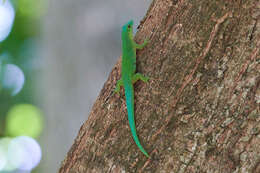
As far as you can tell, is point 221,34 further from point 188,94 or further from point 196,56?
point 188,94

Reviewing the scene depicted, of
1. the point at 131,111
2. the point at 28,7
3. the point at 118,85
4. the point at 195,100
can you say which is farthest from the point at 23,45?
the point at 195,100

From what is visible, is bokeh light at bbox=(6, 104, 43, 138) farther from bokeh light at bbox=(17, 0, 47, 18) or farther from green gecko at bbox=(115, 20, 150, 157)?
green gecko at bbox=(115, 20, 150, 157)

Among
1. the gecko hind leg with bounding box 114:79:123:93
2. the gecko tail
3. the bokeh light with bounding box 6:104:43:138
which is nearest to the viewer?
the gecko tail

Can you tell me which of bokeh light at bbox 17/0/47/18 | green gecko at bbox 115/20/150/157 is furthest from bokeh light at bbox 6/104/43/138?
green gecko at bbox 115/20/150/157

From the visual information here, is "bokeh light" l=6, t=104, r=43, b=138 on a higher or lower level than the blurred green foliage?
lower

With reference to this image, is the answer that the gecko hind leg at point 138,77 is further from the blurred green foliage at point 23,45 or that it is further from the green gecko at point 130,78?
the blurred green foliage at point 23,45

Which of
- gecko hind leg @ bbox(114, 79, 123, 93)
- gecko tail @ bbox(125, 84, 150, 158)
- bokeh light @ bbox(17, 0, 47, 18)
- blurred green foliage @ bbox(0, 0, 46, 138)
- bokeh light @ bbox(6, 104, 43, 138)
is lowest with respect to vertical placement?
gecko tail @ bbox(125, 84, 150, 158)
